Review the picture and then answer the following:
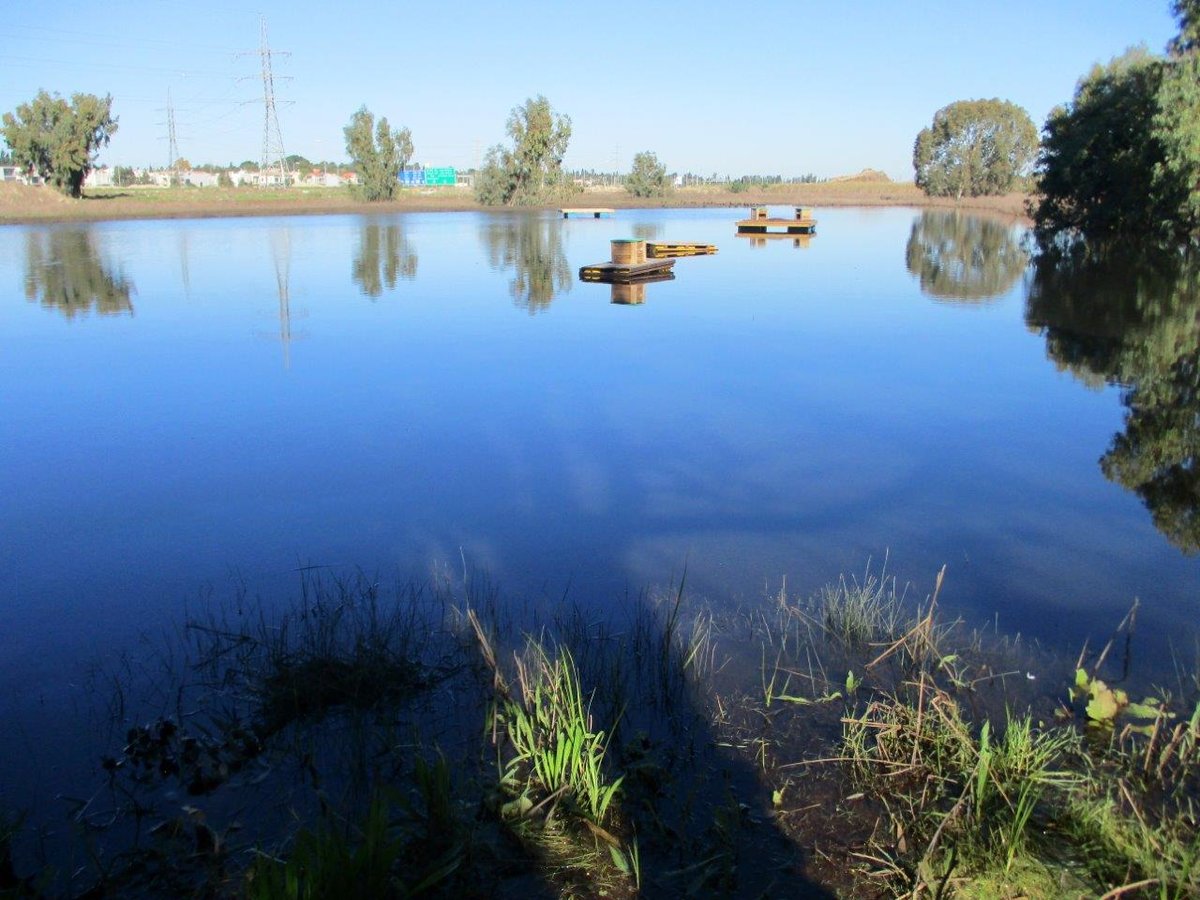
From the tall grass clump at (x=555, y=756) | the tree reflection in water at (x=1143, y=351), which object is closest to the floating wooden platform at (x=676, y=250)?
the tree reflection in water at (x=1143, y=351)

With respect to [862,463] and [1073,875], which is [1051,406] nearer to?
[862,463]

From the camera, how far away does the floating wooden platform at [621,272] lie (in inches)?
747

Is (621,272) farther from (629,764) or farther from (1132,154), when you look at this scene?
(629,764)

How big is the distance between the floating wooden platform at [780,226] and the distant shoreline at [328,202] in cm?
1257

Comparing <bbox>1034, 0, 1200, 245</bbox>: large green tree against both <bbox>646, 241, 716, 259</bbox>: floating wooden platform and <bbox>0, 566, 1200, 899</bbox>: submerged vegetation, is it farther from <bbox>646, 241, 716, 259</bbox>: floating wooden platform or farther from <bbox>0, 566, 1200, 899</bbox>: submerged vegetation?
<bbox>0, 566, 1200, 899</bbox>: submerged vegetation

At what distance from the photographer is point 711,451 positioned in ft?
24.0

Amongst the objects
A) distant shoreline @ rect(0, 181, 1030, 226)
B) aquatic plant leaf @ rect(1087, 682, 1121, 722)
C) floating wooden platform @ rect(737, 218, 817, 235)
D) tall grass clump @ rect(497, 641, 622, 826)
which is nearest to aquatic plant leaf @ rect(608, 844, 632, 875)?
tall grass clump @ rect(497, 641, 622, 826)

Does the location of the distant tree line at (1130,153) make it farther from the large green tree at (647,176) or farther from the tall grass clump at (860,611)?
the large green tree at (647,176)

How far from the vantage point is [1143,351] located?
11.1 meters

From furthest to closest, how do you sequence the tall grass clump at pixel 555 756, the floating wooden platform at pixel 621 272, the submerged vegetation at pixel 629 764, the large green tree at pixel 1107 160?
the large green tree at pixel 1107 160
the floating wooden platform at pixel 621 272
the tall grass clump at pixel 555 756
the submerged vegetation at pixel 629 764

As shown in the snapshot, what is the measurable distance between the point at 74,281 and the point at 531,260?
33.2ft

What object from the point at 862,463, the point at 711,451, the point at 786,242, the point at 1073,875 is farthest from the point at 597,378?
the point at 786,242

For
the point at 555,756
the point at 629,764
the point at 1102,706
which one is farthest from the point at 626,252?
the point at 555,756

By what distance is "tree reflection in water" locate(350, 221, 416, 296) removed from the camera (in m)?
18.8
